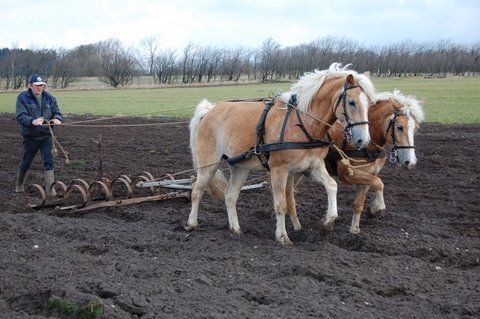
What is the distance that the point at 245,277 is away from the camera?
5820 mm

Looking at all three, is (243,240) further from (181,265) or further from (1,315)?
(1,315)

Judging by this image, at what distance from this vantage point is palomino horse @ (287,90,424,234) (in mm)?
7422

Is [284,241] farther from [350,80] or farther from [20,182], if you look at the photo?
[20,182]

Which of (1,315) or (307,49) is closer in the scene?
(1,315)

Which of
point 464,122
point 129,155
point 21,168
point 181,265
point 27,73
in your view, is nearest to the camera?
point 181,265

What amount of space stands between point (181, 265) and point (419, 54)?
124746 mm

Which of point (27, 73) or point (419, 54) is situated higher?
point (419, 54)

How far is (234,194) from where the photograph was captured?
26.2ft

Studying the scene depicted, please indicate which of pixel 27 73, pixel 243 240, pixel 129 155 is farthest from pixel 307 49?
pixel 243 240

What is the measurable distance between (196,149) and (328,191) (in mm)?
2259

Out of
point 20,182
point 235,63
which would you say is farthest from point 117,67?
point 20,182

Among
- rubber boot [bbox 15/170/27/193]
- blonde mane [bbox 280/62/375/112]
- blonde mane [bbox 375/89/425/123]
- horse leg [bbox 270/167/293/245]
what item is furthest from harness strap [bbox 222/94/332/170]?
rubber boot [bbox 15/170/27/193]

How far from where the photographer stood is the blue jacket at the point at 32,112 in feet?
30.8

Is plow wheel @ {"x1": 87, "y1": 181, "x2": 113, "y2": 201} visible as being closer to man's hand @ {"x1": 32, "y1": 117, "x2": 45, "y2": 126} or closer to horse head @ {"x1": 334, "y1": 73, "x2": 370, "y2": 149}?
man's hand @ {"x1": 32, "y1": 117, "x2": 45, "y2": 126}
